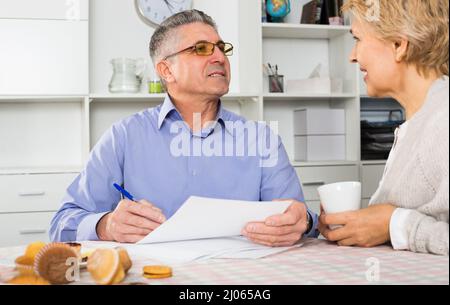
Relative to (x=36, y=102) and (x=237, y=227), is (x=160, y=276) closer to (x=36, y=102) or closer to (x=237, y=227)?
(x=237, y=227)

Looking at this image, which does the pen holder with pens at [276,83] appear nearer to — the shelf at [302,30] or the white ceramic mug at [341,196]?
the shelf at [302,30]

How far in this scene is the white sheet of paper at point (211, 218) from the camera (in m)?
1.02

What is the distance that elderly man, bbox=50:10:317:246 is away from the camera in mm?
1619

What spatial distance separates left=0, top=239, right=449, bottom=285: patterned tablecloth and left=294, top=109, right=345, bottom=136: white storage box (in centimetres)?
216

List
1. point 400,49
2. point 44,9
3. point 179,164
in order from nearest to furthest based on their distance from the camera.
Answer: point 400,49
point 179,164
point 44,9

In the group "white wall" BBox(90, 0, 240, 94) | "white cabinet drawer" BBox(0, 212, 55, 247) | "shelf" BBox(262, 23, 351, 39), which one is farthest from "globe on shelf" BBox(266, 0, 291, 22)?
"white cabinet drawer" BBox(0, 212, 55, 247)

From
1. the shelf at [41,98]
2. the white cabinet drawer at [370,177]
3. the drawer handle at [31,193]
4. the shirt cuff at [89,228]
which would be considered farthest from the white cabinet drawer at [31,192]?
the white cabinet drawer at [370,177]

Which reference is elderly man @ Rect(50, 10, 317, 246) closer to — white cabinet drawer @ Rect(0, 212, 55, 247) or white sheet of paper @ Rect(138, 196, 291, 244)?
white sheet of paper @ Rect(138, 196, 291, 244)

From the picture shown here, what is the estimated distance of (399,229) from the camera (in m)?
1.08

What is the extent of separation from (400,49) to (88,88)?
2.07 meters

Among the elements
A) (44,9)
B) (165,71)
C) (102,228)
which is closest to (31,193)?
(44,9)

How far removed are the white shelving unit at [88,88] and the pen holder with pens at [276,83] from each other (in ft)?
0.22

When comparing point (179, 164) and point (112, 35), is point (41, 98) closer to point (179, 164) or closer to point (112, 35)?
point (112, 35)
